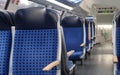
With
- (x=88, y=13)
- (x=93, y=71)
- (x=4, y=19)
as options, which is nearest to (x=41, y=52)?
(x=4, y=19)

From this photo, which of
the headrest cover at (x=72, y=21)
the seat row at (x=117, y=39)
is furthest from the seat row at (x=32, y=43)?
the headrest cover at (x=72, y=21)

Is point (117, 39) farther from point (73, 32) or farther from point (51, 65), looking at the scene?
point (73, 32)

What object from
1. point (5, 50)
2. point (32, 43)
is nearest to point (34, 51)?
point (32, 43)

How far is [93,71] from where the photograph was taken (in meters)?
5.84

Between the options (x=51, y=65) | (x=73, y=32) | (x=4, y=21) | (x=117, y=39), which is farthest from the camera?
(x=73, y=32)

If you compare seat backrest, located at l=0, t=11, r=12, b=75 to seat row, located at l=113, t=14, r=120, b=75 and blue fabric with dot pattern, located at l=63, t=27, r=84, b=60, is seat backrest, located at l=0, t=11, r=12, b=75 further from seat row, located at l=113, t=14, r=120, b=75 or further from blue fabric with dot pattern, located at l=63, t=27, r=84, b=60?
blue fabric with dot pattern, located at l=63, t=27, r=84, b=60

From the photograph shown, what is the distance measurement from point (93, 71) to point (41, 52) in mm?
3039

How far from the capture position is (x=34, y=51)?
10.0ft

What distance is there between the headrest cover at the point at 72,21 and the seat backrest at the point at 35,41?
2.84 meters

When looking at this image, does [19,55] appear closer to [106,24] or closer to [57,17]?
[57,17]

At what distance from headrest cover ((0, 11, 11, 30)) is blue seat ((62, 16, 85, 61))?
2.97m

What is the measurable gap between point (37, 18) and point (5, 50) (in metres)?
0.55

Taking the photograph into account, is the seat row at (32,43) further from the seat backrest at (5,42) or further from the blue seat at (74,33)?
the blue seat at (74,33)

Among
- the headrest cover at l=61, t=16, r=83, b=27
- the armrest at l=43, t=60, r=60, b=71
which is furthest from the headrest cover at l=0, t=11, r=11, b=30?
the headrest cover at l=61, t=16, r=83, b=27
